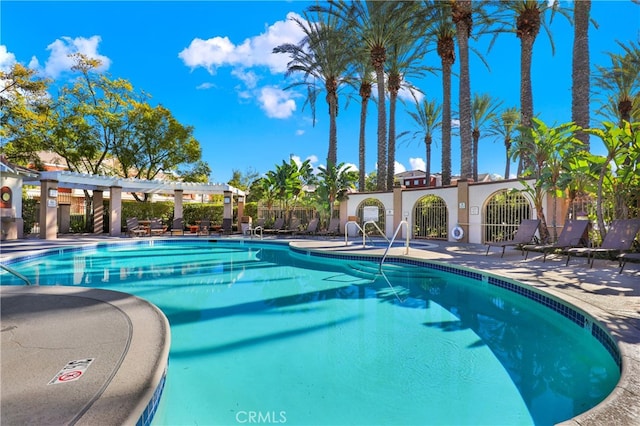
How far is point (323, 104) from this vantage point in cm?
2416

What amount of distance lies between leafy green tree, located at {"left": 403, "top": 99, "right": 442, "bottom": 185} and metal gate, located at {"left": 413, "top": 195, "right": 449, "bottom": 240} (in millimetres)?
15481

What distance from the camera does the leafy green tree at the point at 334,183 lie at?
20.3 metres

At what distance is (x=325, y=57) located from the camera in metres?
21.7

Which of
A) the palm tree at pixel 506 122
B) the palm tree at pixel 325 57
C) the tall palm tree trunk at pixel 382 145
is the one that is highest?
the palm tree at pixel 325 57

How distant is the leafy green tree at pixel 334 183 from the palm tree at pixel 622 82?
1385 centimetres

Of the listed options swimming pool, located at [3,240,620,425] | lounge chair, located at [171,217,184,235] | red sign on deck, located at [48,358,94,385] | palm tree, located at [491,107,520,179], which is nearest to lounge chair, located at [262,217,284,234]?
lounge chair, located at [171,217,184,235]

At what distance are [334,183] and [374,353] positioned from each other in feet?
53.5

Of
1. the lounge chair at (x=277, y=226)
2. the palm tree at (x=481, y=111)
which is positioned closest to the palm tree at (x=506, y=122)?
the palm tree at (x=481, y=111)

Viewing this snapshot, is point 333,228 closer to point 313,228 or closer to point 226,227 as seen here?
point 313,228

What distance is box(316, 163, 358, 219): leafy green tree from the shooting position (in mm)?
20281

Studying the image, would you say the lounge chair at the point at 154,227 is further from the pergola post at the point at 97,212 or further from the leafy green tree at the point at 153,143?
the leafy green tree at the point at 153,143

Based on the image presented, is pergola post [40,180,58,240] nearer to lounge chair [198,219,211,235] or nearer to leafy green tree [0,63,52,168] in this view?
leafy green tree [0,63,52,168]

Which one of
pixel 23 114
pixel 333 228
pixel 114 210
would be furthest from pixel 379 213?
pixel 23 114

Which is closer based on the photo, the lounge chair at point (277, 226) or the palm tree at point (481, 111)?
the lounge chair at point (277, 226)
